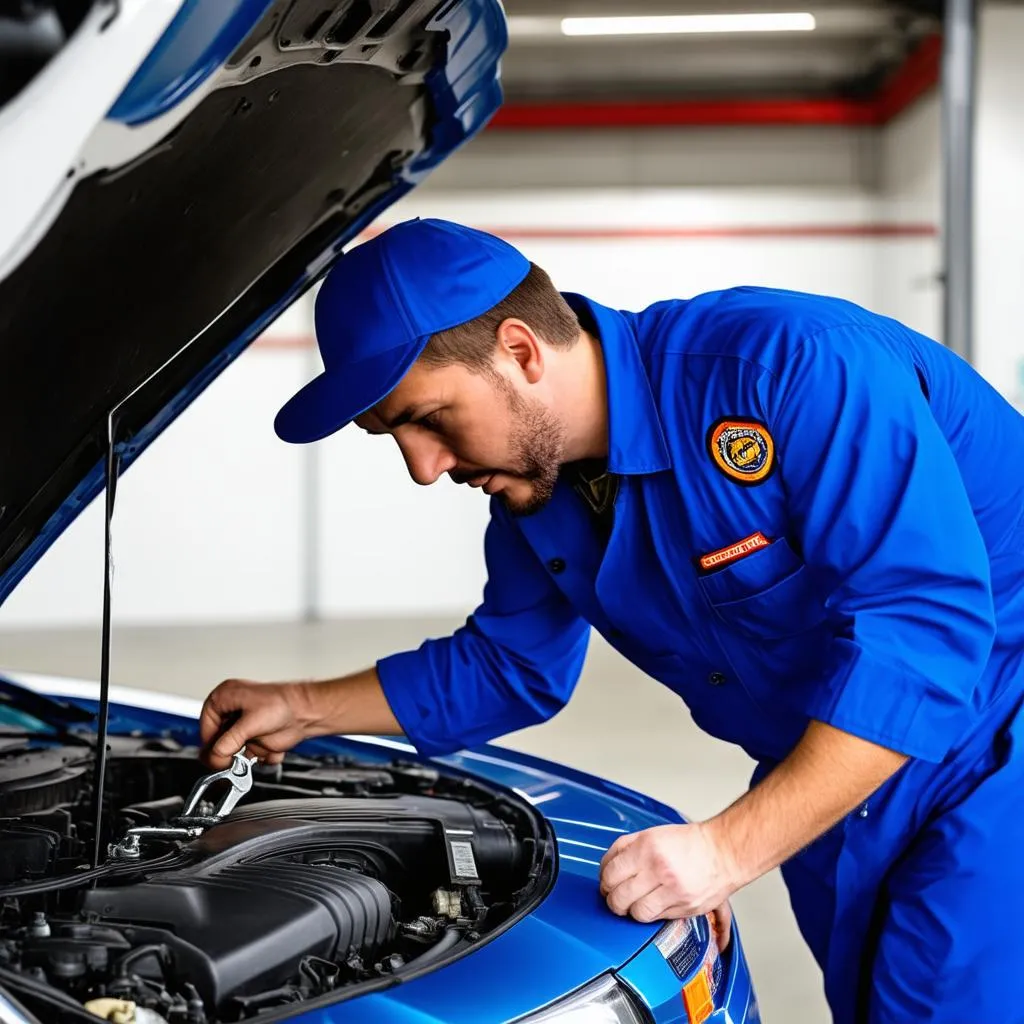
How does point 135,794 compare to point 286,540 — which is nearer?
point 135,794

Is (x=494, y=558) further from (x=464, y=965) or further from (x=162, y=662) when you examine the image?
(x=162, y=662)

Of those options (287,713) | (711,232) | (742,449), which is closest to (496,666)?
(287,713)

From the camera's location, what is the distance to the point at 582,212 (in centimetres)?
769

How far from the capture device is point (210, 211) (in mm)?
1498

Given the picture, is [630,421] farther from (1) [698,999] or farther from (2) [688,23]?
(2) [688,23]

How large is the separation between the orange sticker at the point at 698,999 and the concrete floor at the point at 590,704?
1359 mm

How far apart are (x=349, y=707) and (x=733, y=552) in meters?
0.62

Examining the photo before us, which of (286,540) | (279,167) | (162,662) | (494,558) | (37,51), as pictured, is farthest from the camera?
(286,540)

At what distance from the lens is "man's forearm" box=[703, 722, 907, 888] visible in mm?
1245

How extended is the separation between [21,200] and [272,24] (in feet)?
1.08

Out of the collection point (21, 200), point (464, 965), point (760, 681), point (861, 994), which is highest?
point (21, 200)

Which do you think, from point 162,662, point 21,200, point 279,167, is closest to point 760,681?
point 279,167

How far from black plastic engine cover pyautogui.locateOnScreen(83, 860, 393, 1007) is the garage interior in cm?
502

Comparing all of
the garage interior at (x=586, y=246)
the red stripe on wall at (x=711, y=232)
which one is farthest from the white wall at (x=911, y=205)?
the red stripe on wall at (x=711, y=232)
